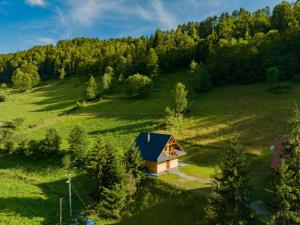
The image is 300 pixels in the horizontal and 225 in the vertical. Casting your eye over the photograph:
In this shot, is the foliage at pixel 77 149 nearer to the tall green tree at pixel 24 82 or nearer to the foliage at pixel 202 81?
the foliage at pixel 202 81

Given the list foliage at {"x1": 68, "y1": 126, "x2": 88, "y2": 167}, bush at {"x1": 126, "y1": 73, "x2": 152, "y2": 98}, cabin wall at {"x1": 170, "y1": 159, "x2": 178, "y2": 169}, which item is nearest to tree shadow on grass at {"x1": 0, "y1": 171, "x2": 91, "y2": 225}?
foliage at {"x1": 68, "y1": 126, "x2": 88, "y2": 167}

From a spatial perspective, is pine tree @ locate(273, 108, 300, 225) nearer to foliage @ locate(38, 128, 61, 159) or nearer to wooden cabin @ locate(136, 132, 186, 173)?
wooden cabin @ locate(136, 132, 186, 173)

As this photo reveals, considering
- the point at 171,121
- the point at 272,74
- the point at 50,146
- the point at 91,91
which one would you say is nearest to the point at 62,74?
the point at 91,91

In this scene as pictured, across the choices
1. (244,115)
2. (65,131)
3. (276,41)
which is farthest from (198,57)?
(65,131)

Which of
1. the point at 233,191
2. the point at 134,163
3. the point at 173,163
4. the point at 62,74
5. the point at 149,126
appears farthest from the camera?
the point at 62,74

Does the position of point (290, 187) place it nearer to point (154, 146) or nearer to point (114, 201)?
point (114, 201)
